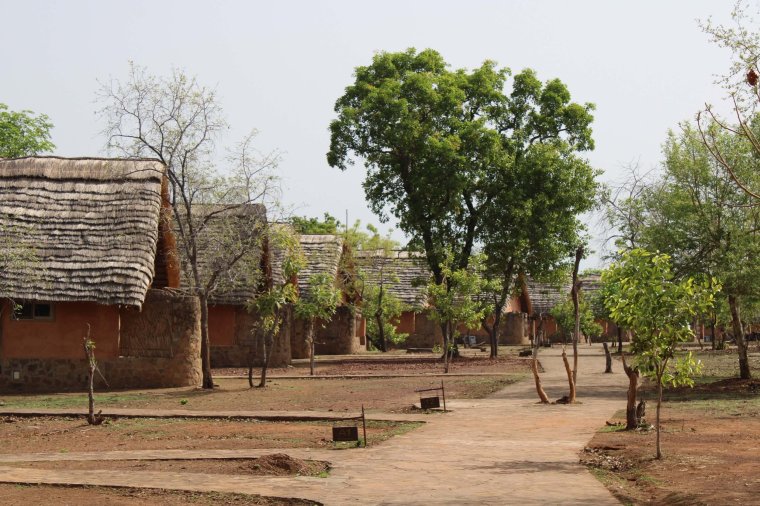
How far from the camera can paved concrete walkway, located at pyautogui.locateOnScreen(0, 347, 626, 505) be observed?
11.0 metres

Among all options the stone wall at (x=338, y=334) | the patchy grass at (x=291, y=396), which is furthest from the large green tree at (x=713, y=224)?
the stone wall at (x=338, y=334)

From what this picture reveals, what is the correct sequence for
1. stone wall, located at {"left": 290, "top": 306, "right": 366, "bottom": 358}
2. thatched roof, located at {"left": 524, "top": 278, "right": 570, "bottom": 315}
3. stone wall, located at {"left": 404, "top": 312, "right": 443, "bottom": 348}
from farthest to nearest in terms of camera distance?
thatched roof, located at {"left": 524, "top": 278, "right": 570, "bottom": 315} < stone wall, located at {"left": 404, "top": 312, "right": 443, "bottom": 348} < stone wall, located at {"left": 290, "top": 306, "right": 366, "bottom": 358}

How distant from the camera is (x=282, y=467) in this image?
12.8 meters

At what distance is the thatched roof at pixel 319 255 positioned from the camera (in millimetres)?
44000

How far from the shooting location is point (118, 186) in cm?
2911

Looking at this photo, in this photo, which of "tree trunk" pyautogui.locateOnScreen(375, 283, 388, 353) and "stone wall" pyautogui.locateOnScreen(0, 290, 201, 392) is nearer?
"stone wall" pyautogui.locateOnScreen(0, 290, 201, 392)

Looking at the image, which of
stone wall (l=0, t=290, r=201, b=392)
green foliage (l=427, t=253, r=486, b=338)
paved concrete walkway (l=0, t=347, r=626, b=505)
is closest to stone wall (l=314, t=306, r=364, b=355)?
green foliage (l=427, t=253, r=486, b=338)

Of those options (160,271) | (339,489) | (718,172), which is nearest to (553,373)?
(718,172)

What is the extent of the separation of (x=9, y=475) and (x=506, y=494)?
6.22m

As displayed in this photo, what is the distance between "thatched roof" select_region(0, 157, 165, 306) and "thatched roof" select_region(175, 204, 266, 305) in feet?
5.67

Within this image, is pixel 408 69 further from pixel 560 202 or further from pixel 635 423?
pixel 635 423

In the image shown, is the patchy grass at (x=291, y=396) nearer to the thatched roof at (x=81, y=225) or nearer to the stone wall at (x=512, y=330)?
the thatched roof at (x=81, y=225)

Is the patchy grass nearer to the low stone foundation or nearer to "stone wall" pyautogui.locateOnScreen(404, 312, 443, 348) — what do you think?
the low stone foundation

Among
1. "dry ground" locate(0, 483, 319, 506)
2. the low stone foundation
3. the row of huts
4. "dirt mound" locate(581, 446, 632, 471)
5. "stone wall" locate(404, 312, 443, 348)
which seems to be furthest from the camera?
"stone wall" locate(404, 312, 443, 348)
